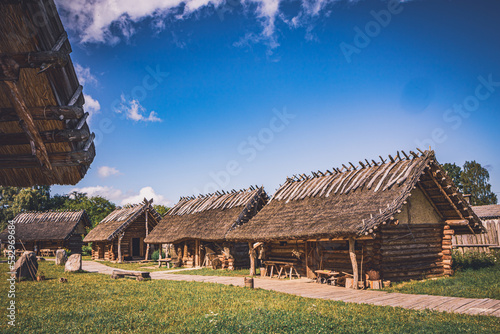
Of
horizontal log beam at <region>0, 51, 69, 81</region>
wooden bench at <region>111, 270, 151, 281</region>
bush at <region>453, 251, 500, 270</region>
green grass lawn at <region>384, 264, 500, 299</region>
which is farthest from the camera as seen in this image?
bush at <region>453, 251, 500, 270</region>

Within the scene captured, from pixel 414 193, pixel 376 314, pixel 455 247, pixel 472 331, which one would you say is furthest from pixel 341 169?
pixel 455 247

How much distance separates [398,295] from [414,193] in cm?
598

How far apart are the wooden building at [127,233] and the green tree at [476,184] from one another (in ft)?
162

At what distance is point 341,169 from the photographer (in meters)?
19.9

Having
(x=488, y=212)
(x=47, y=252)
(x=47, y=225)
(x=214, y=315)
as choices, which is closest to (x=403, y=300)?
(x=214, y=315)

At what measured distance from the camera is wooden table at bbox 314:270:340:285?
15.2 metres

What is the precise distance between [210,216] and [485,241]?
70.5 ft

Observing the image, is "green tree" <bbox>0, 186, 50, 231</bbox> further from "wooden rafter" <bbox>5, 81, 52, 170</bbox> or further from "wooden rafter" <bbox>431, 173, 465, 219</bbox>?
"wooden rafter" <bbox>5, 81, 52, 170</bbox>

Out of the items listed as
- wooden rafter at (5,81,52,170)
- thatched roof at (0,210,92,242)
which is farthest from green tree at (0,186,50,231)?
wooden rafter at (5,81,52,170)

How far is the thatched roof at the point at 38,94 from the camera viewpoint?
305cm

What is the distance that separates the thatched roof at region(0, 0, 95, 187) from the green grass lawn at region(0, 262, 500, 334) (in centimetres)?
493

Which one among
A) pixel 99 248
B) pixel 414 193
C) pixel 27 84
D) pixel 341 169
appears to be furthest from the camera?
pixel 99 248

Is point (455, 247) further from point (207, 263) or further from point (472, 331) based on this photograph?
point (472, 331)

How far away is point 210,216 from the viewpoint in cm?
2581
